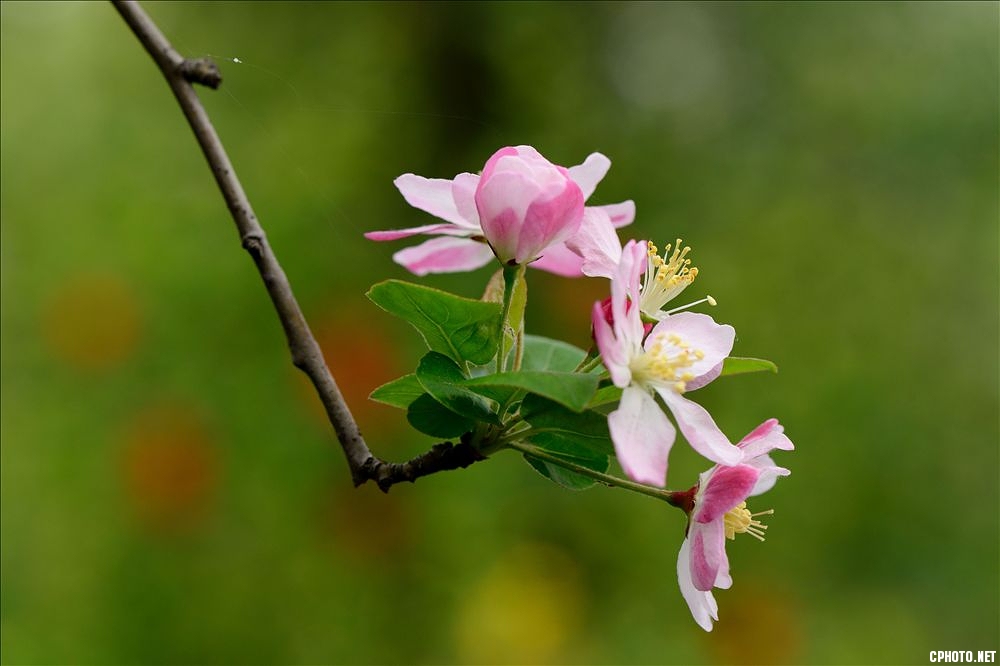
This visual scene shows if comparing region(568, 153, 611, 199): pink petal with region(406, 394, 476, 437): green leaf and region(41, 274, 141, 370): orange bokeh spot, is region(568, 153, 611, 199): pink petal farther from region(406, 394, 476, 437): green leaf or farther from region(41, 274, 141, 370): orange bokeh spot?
region(41, 274, 141, 370): orange bokeh spot

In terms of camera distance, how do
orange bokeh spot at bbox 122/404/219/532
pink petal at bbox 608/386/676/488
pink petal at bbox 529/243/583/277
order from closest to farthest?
pink petal at bbox 608/386/676/488, pink petal at bbox 529/243/583/277, orange bokeh spot at bbox 122/404/219/532

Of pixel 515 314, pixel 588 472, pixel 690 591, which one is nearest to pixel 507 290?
pixel 515 314

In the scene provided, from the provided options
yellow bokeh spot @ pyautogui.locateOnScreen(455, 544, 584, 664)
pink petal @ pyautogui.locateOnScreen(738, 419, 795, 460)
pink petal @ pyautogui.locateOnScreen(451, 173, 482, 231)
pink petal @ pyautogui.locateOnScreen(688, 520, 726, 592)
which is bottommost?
yellow bokeh spot @ pyautogui.locateOnScreen(455, 544, 584, 664)

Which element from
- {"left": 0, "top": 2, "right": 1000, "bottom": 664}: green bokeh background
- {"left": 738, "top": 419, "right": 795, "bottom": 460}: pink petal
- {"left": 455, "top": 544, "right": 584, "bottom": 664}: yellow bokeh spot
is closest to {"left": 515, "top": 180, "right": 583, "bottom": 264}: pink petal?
{"left": 738, "top": 419, "right": 795, "bottom": 460}: pink petal

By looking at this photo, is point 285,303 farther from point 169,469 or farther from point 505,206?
point 169,469

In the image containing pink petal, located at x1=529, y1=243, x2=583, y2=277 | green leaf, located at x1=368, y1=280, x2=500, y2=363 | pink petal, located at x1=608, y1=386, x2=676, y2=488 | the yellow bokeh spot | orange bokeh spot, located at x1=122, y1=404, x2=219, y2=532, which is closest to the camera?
pink petal, located at x1=608, y1=386, x2=676, y2=488

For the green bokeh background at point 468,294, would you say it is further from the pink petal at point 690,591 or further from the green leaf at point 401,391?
the pink petal at point 690,591

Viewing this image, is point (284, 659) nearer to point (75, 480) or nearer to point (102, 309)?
point (75, 480)

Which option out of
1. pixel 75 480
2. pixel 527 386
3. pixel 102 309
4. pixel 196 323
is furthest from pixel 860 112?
pixel 527 386
